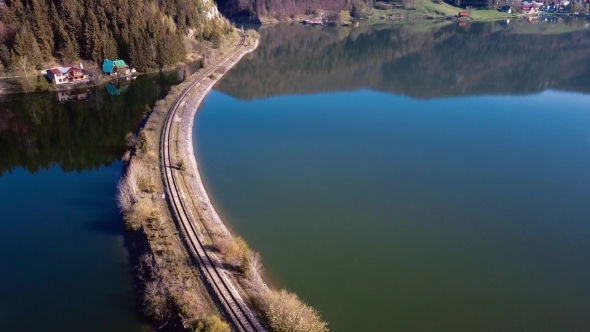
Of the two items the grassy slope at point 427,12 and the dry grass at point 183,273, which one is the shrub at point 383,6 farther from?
the dry grass at point 183,273

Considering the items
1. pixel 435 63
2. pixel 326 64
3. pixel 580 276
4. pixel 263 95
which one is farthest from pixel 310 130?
pixel 435 63

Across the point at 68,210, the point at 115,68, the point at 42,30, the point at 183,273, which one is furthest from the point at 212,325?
the point at 42,30

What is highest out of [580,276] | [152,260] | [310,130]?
[310,130]

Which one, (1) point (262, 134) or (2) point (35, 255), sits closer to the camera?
(2) point (35, 255)

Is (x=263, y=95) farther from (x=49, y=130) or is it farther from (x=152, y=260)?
(x=152, y=260)

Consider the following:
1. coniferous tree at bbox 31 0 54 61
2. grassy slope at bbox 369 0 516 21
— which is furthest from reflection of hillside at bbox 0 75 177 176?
grassy slope at bbox 369 0 516 21

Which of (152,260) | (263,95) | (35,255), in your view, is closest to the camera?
(152,260)

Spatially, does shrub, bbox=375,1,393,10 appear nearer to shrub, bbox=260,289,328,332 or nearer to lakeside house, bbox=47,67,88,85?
lakeside house, bbox=47,67,88,85

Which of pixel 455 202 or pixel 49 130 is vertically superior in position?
pixel 49 130
